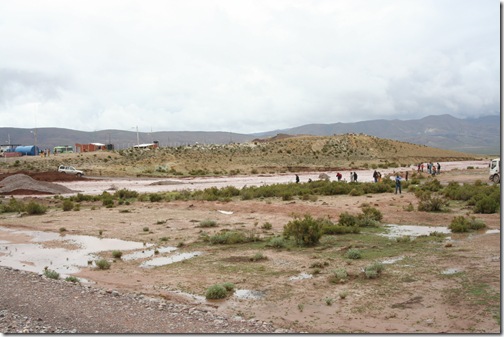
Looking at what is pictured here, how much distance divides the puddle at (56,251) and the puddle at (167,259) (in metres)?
2.34

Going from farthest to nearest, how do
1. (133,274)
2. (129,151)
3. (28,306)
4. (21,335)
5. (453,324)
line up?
(129,151), (133,274), (28,306), (453,324), (21,335)

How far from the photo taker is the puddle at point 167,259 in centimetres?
1911

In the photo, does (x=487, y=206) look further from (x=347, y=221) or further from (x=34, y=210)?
(x=34, y=210)

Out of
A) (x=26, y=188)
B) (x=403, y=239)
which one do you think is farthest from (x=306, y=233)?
(x=26, y=188)

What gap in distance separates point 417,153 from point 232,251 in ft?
448

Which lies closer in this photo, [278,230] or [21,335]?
[21,335]

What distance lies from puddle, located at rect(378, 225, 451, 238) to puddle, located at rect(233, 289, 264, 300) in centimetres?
1007

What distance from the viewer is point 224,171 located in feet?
335

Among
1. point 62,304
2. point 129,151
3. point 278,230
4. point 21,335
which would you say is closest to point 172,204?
point 278,230

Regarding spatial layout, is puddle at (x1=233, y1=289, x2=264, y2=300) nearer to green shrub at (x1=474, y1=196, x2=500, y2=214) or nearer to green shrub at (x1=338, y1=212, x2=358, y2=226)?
green shrub at (x1=338, y1=212, x2=358, y2=226)

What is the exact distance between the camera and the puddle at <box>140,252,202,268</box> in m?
19.1

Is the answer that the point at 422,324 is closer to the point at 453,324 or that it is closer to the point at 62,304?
the point at 453,324

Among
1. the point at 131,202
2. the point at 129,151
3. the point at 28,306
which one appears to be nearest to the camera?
the point at 28,306

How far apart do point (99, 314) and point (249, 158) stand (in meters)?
108
